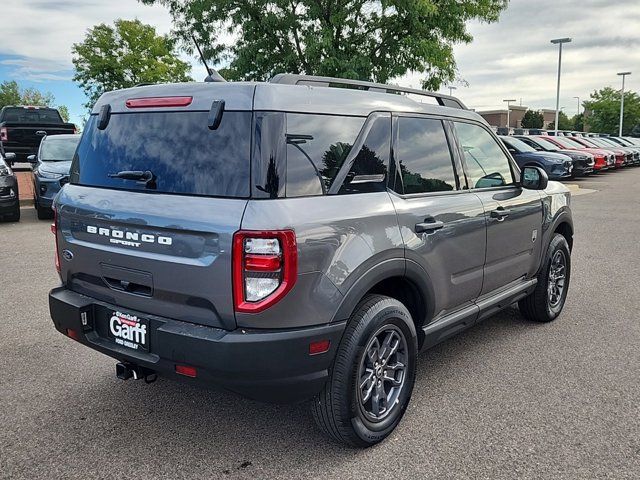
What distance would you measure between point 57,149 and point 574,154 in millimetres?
16585

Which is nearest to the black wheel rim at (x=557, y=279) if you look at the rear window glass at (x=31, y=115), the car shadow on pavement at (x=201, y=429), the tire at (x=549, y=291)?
the tire at (x=549, y=291)

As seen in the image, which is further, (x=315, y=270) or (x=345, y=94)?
(x=345, y=94)

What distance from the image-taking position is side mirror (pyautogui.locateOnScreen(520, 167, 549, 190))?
439cm

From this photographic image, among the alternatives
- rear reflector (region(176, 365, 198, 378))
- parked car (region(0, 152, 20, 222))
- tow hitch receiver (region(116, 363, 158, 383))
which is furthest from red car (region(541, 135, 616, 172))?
rear reflector (region(176, 365, 198, 378))

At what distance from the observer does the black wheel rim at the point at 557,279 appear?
4.95 m

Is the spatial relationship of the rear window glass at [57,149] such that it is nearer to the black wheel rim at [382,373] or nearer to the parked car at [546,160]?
the black wheel rim at [382,373]

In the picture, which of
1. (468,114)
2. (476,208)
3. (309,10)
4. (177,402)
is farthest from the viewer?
(309,10)

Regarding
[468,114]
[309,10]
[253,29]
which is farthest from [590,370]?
[253,29]

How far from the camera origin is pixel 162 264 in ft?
8.78

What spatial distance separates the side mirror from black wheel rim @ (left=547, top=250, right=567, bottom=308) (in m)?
A: 0.81

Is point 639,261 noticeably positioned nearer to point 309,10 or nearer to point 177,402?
point 177,402

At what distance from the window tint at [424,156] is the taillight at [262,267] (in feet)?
3.47

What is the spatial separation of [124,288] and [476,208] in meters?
2.25

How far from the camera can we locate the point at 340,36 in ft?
50.1
